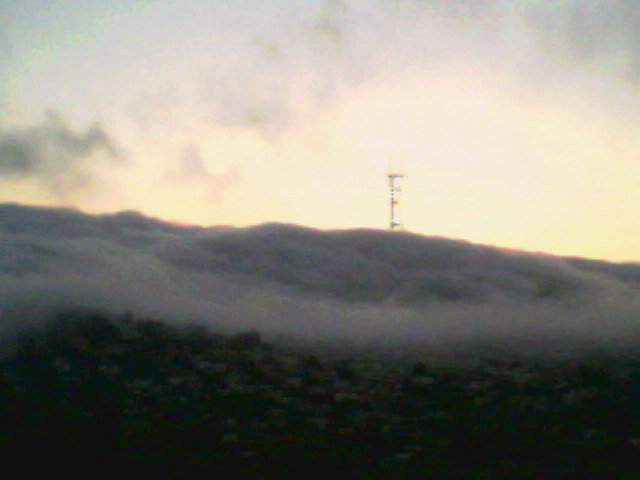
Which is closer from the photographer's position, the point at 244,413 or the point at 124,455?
the point at 124,455

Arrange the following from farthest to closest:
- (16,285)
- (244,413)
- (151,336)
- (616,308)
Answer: (616,308) < (16,285) < (151,336) < (244,413)

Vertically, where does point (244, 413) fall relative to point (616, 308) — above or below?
below

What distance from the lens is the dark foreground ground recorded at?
207 inches

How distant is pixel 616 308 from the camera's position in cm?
1006

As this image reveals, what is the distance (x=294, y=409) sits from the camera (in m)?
6.27

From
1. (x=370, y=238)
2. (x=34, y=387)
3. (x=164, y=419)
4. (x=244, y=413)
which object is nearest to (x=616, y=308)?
(x=370, y=238)

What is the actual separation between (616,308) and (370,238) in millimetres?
4662

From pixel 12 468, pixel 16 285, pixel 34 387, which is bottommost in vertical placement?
pixel 12 468

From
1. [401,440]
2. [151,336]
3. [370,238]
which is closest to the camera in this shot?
[401,440]

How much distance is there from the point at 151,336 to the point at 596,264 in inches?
386

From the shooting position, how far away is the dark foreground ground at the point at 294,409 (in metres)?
5.25

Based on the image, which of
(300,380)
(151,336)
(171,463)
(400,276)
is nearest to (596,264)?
(400,276)

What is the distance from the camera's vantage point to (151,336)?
7738 millimetres

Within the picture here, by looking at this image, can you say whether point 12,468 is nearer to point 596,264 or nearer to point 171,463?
point 171,463
